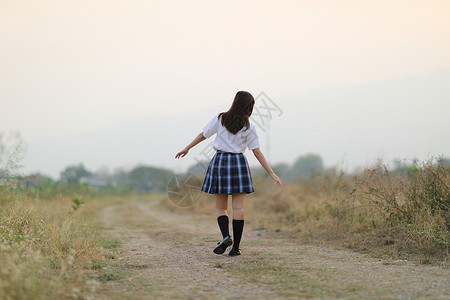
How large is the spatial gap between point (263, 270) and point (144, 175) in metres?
36.4

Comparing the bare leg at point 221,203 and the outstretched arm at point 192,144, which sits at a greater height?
the outstretched arm at point 192,144

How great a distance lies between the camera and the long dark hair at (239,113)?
16.2 ft

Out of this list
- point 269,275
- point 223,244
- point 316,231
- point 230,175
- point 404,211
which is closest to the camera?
point 269,275

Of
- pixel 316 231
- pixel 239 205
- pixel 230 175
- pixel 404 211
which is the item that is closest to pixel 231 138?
pixel 230 175

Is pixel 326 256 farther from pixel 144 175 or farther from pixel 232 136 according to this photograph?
pixel 144 175

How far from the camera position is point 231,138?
16.5 feet

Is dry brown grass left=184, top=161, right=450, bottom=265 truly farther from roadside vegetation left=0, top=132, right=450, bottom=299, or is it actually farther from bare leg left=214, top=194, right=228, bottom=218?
bare leg left=214, top=194, right=228, bottom=218

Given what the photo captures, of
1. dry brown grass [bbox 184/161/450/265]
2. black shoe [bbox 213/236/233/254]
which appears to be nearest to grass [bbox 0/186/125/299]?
black shoe [bbox 213/236/233/254]

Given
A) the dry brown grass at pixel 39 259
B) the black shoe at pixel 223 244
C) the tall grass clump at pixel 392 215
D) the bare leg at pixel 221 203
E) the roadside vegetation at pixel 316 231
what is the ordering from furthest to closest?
1. the bare leg at pixel 221 203
2. the tall grass clump at pixel 392 215
3. the black shoe at pixel 223 244
4. the roadside vegetation at pixel 316 231
5. the dry brown grass at pixel 39 259

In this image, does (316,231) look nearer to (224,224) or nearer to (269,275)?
(224,224)

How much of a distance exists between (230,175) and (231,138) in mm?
416

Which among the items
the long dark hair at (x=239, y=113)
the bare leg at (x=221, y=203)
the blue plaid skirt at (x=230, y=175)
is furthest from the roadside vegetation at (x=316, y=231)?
the long dark hair at (x=239, y=113)

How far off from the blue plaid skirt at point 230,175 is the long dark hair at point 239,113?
32 cm

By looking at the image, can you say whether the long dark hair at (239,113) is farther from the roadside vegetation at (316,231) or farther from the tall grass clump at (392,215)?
the tall grass clump at (392,215)
